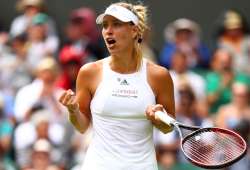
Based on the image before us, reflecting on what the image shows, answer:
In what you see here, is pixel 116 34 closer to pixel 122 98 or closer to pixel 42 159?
pixel 122 98

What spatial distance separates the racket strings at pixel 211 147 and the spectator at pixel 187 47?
16.5 feet

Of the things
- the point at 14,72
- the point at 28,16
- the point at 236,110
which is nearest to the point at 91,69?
the point at 236,110

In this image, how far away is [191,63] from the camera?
1089cm

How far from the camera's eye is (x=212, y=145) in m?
5.73

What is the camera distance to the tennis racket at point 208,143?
5.56 meters

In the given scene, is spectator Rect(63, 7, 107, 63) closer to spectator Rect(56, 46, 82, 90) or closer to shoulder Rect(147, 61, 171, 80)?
spectator Rect(56, 46, 82, 90)

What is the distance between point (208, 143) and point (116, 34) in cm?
93

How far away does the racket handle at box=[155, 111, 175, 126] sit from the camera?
5.72 meters

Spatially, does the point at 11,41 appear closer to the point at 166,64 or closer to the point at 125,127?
the point at 166,64

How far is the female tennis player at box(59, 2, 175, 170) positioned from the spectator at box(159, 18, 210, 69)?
464cm

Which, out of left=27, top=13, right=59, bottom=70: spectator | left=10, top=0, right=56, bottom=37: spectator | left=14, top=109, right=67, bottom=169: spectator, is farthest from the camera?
left=10, top=0, right=56, bottom=37: spectator

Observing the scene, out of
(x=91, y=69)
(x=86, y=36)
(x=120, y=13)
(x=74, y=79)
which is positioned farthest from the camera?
(x=86, y=36)

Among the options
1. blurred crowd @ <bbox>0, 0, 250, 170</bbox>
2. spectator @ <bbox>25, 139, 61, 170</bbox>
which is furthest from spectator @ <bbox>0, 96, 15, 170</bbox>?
spectator @ <bbox>25, 139, 61, 170</bbox>

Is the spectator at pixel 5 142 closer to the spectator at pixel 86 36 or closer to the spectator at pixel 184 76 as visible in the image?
the spectator at pixel 86 36
